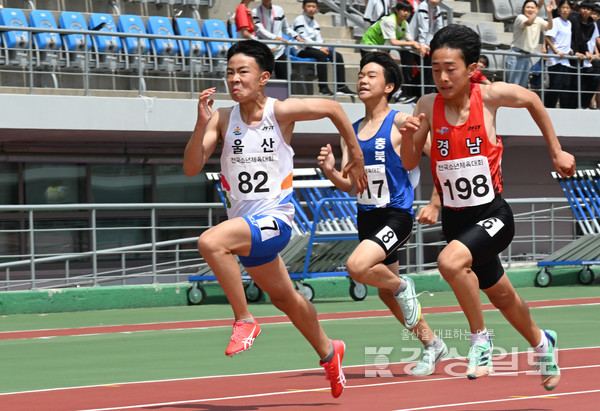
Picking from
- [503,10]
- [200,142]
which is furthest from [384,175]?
[503,10]

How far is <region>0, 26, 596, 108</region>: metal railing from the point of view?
1866 cm

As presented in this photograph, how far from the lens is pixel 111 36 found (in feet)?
63.9

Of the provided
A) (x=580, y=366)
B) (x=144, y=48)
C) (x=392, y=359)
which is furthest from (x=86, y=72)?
(x=580, y=366)

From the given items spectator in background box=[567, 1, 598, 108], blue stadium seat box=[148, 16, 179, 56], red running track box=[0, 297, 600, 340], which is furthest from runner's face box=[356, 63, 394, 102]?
spectator in background box=[567, 1, 598, 108]

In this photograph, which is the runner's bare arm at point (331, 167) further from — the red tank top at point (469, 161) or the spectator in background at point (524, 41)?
the spectator in background at point (524, 41)

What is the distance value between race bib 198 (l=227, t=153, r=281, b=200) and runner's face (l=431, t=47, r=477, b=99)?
1157 millimetres

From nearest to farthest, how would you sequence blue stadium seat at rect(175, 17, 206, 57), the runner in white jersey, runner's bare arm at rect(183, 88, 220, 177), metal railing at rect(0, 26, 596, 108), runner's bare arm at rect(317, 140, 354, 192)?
the runner in white jersey < runner's bare arm at rect(183, 88, 220, 177) < runner's bare arm at rect(317, 140, 354, 192) < metal railing at rect(0, 26, 596, 108) < blue stadium seat at rect(175, 17, 206, 57)

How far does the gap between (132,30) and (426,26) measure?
17.1 feet

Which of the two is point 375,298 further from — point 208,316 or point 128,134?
point 128,134

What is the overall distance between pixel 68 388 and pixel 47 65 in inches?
461

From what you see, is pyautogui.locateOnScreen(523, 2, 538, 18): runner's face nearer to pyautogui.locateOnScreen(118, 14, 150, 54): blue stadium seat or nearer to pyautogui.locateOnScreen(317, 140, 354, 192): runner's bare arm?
pyautogui.locateOnScreen(118, 14, 150, 54): blue stadium seat

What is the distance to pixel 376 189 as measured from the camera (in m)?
9.09

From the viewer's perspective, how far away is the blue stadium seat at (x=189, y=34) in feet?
67.4

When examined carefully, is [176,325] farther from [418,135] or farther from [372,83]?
[418,135]
